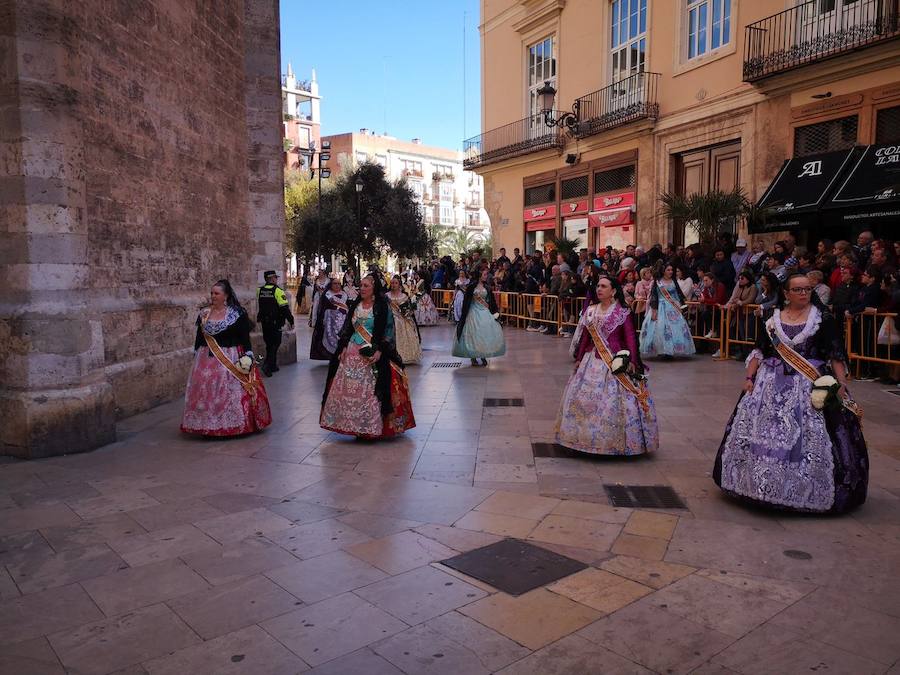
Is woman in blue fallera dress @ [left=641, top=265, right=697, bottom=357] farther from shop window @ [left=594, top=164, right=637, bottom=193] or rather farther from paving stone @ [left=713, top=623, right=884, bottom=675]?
paving stone @ [left=713, top=623, right=884, bottom=675]

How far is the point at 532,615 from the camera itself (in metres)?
3.61

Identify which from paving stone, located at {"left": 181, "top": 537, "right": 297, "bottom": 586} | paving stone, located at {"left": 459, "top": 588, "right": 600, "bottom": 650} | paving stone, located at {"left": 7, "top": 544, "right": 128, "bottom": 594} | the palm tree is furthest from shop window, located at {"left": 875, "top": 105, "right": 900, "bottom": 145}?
paving stone, located at {"left": 7, "top": 544, "right": 128, "bottom": 594}

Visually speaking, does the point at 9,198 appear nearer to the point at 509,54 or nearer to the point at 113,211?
the point at 113,211

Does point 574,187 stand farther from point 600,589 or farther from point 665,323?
point 600,589

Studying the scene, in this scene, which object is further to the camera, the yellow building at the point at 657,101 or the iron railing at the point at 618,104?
the iron railing at the point at 618,104

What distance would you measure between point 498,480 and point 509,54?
22.5 meters

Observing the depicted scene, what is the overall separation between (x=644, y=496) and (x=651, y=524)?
2.17 feet

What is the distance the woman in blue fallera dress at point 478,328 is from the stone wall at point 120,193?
3.39m

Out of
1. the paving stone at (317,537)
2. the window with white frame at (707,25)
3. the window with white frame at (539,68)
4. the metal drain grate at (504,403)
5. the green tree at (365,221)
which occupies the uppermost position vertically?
the window with white frame at (539,68)

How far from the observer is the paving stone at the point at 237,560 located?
4.12m

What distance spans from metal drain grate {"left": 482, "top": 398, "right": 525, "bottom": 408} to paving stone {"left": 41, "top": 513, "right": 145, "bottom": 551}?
4916 mm

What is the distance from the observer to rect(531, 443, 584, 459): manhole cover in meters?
6.68

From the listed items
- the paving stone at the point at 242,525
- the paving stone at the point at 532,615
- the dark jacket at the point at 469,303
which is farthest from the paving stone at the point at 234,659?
the dark jacket at the point at 469,303

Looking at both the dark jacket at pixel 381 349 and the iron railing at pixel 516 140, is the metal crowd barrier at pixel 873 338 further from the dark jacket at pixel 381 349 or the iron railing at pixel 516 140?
the iron railing at pixel 516 140
